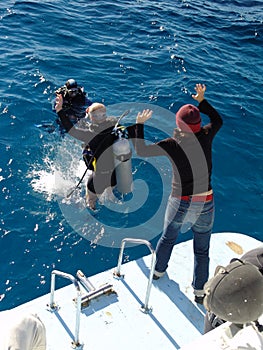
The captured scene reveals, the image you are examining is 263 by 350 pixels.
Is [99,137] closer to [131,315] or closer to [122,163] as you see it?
[122,163]

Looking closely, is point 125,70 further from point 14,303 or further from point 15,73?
point 14,303

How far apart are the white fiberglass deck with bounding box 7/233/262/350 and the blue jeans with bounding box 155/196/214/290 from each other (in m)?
0.35

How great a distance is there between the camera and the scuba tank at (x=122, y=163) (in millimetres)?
6641

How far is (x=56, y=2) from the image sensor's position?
16.8 metres

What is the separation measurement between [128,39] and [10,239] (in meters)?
9.63

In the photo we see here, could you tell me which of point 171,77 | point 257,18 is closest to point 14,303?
point 171,77

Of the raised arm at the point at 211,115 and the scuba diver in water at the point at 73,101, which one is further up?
the scuba diver in water at the point at 73,101

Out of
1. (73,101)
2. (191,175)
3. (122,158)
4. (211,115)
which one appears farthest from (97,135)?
(191,175)

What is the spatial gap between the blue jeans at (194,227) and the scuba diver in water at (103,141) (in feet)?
5.14

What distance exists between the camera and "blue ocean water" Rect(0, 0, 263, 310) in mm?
7355

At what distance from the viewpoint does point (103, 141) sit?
6.83 metres

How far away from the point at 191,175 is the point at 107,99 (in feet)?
21.9

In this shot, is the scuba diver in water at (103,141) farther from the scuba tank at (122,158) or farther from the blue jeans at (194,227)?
the blue jeans at (194,227)

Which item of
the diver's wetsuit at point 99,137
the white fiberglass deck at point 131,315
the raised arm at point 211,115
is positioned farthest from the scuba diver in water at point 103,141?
the white fiberglass deck at point 131,315
